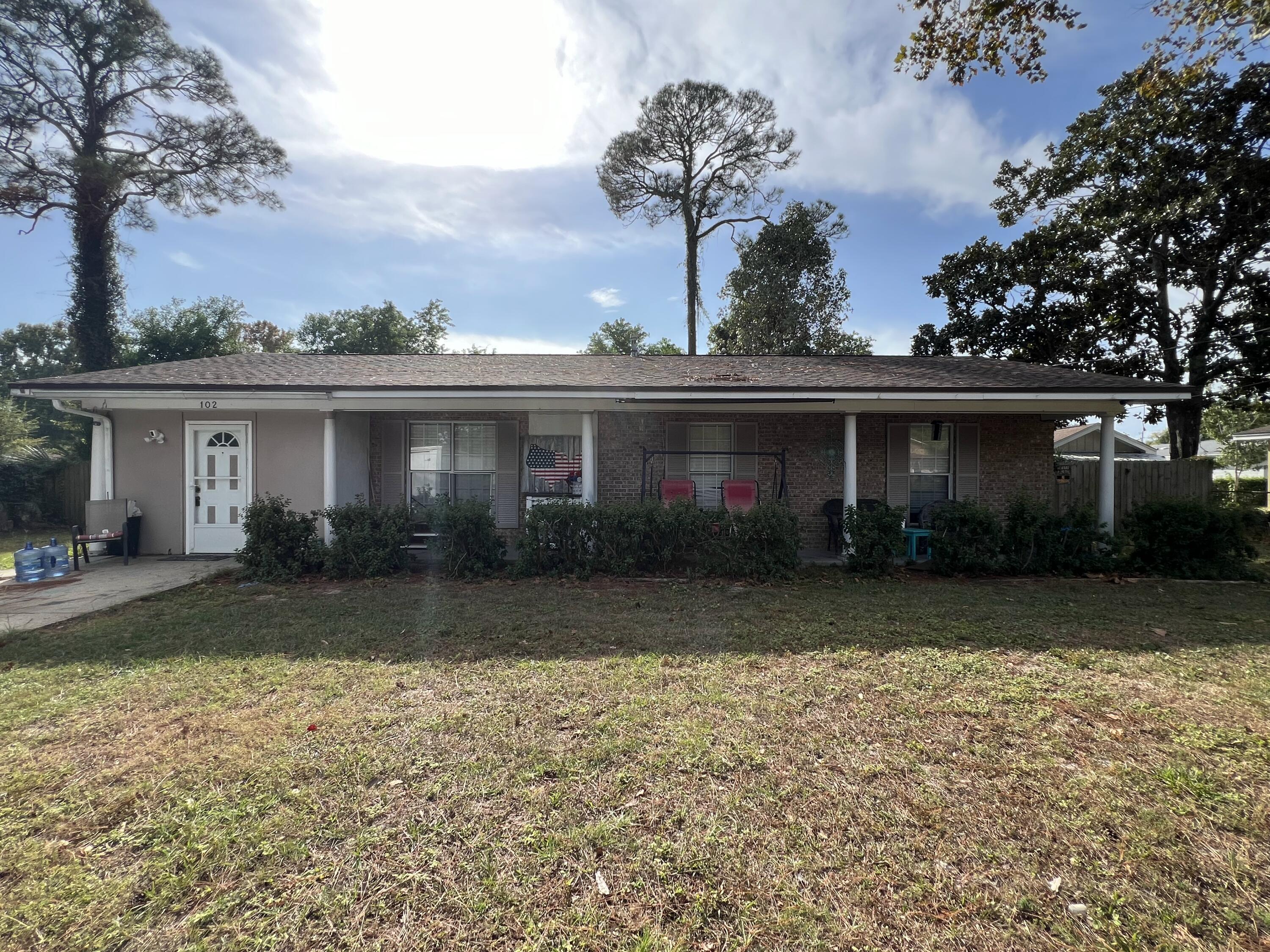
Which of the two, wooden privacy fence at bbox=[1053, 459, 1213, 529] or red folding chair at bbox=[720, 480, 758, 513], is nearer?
red folding chair at bbox=[720, 480, 758, 513]

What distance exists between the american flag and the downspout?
6.44m

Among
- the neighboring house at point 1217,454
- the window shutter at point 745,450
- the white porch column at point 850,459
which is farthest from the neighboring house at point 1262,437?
the window shutter at point 745,450

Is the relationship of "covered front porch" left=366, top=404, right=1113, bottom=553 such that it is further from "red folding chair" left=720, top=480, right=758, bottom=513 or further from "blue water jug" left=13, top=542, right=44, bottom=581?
"blue water jug" left=13, top=542, right=44, bottom=581

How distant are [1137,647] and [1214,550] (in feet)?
15.7

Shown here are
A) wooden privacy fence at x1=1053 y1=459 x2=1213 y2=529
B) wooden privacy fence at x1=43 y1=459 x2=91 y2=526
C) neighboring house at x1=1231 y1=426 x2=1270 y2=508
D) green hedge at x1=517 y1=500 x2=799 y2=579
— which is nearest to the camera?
green hedge at x1=517 y1=500 x2=799 y2=579

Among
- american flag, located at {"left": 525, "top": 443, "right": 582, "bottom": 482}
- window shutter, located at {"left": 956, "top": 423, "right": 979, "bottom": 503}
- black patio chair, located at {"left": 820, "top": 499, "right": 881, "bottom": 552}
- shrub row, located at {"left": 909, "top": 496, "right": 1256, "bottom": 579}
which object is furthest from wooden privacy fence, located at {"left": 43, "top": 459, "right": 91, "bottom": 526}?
window shutter, located at {"left": 956, "top": 423, "right": 979, "bottom": 503}

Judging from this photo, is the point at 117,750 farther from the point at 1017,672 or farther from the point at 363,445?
the point at 363,445

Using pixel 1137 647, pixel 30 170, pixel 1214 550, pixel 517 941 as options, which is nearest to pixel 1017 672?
pixel 1137 647

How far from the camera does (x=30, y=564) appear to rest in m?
7.55

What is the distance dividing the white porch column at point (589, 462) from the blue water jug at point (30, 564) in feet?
23.7

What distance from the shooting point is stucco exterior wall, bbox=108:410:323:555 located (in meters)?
9.10

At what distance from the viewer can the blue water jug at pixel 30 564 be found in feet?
24.5

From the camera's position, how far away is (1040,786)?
272cm

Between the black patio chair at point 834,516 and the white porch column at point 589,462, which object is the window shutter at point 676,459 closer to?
the white porch column at point 589,462
